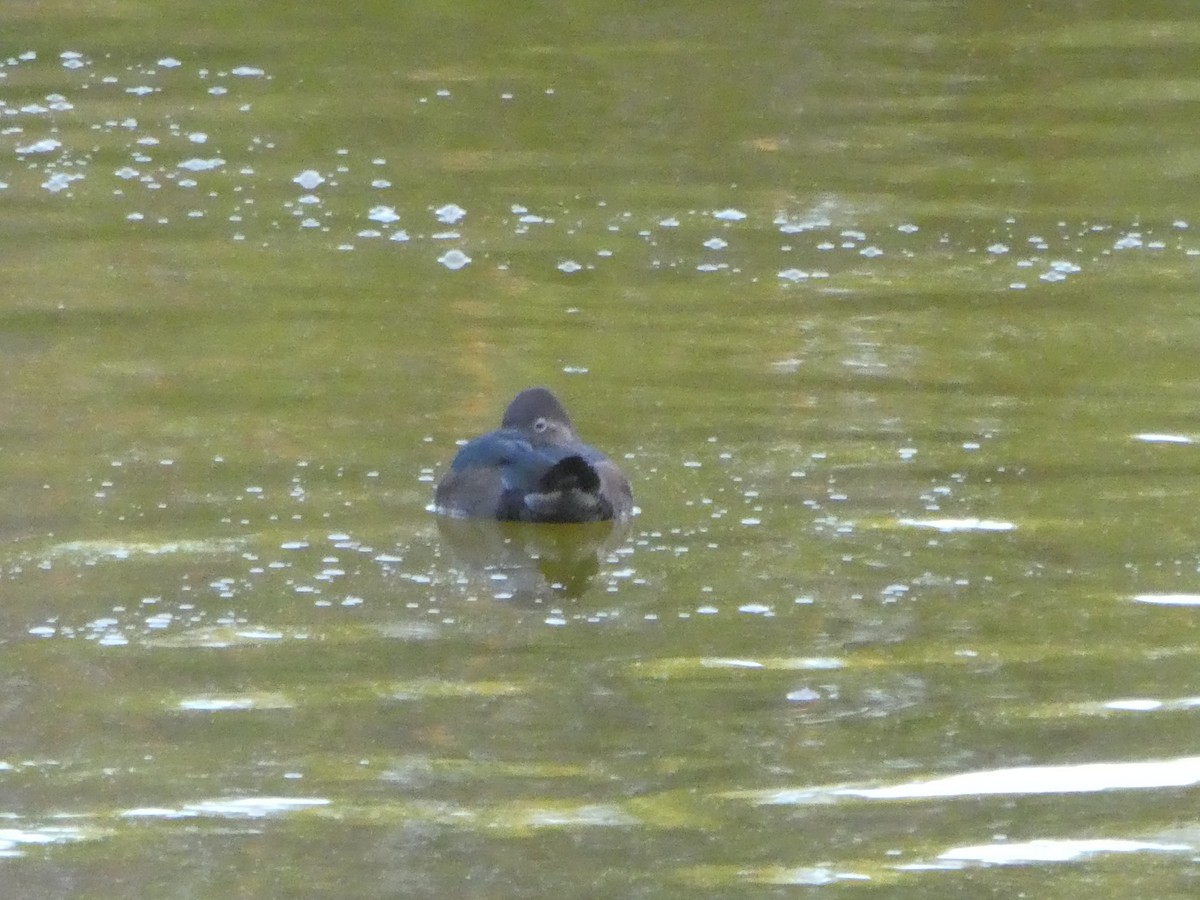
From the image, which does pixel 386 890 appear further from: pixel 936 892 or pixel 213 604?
pixel 213 604

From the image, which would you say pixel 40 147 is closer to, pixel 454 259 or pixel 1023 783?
pixel 454 259

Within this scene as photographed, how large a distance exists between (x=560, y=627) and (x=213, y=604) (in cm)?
107

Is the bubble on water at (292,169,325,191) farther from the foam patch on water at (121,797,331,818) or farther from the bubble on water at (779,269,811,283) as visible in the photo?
the foam patch on water at (121,797,331,818)

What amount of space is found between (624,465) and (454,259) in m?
3.39

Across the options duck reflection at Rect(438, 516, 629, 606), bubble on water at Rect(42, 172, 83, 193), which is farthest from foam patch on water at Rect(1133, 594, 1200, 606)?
bubble on water at Rect(42, 172, 83, 193)

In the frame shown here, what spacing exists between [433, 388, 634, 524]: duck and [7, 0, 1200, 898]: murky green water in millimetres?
88

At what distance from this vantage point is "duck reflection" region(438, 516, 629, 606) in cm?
831

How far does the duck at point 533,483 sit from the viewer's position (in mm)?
8711

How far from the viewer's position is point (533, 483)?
29.1 ft

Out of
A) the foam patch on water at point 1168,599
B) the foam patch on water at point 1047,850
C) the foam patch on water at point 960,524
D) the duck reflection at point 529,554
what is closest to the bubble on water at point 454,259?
the duck reflection at point 529,554

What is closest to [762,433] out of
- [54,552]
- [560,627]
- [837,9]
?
[560,627]

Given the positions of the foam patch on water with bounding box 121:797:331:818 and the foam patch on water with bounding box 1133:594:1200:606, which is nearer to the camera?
the foam patch on water with bounding box 121:797:331:818

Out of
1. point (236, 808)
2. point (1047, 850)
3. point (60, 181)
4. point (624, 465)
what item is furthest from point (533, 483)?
point (60, 181)

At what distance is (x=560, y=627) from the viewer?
25.8ft
